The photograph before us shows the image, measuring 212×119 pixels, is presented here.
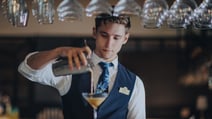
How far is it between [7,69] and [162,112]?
1530 millimetres

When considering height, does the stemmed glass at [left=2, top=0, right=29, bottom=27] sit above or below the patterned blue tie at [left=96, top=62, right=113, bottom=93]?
above

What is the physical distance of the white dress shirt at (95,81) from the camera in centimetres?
229

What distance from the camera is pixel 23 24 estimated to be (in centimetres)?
207

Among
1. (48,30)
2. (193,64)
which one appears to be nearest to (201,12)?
(48,30)

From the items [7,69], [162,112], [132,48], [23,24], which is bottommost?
[162,112]

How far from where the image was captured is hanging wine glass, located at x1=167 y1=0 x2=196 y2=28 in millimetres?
2062

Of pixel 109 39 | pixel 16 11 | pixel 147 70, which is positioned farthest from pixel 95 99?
pixel 147 70

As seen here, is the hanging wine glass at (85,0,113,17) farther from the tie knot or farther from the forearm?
the tie knot

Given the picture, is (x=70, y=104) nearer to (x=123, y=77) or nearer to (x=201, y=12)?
(x=123, y=77)

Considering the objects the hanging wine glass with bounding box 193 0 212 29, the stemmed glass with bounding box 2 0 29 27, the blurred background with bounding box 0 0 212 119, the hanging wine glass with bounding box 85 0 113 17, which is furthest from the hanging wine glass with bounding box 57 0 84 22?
the blurred background with bounding box 0 0 212 119

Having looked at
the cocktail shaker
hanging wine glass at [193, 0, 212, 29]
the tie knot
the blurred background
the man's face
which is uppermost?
hanging wine glass at [193, 0, 212, 29]

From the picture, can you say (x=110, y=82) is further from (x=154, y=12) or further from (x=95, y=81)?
(x=154, y=12)

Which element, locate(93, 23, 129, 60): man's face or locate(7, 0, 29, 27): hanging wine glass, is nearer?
locate(7, 0, 29, 27): hanging wine glass

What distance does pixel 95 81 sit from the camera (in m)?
2.37
